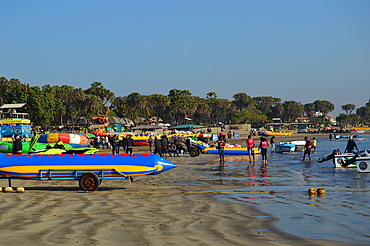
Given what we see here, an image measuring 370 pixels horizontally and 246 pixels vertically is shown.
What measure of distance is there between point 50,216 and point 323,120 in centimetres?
16794

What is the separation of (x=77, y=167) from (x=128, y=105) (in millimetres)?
96948

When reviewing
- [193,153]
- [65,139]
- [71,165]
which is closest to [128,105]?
[65,139]

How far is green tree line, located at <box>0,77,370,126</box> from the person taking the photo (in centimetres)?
7912

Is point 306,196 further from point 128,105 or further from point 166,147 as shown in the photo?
point 128,105

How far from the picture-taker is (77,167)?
1495cm

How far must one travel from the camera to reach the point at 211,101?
139 metres

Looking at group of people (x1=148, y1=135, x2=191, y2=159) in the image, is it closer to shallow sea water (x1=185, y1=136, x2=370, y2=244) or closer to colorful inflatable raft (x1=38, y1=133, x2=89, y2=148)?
shallow sea water (x1=185, y1=136, x2=370, y2=244)

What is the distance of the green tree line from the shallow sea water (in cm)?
6176

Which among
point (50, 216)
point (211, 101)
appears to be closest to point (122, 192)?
point (50, 216)

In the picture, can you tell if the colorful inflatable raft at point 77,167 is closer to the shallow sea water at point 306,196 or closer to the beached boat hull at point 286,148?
the shallow sea water at point 306,196

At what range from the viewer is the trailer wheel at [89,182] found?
14602 mm

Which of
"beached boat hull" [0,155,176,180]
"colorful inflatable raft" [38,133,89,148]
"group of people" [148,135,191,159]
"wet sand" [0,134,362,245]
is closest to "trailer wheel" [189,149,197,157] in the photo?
"group of people" [148,135,191,159]

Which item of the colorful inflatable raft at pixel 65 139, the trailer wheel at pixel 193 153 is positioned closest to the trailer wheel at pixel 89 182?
the trailer wheel at pixel 193 153

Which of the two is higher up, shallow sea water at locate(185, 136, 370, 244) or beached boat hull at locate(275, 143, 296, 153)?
beached boat hull at locate(275, 143, 296, 153)
